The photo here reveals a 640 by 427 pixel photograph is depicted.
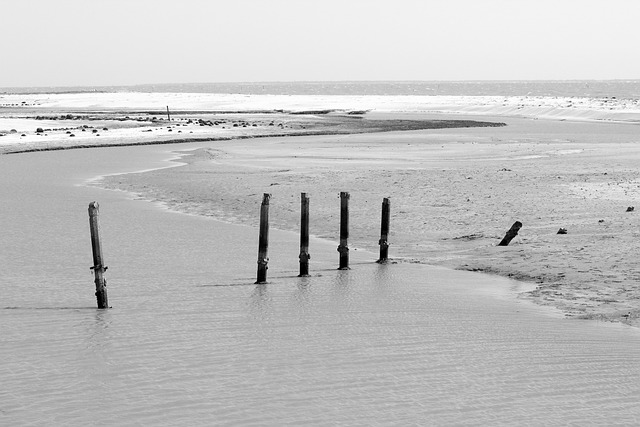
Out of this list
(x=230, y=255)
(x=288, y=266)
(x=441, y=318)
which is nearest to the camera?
(x=441, y=318)

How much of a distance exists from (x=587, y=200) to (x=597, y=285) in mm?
9722

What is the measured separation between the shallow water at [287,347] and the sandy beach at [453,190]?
1302 mm

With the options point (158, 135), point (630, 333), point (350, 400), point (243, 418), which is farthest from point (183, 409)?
point (158, 135)

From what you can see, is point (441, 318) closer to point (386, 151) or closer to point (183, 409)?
point (183, 409)

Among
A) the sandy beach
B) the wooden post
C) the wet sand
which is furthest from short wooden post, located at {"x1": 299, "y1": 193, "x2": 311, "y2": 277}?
the wooden post

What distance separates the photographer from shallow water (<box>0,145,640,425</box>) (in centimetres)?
1006

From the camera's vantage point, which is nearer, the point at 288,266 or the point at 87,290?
the point at 87,290

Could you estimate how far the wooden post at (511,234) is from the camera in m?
18.8

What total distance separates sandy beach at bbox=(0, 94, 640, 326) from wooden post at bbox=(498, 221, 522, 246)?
8.0 inches

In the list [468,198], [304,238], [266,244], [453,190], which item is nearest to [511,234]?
[304,238]

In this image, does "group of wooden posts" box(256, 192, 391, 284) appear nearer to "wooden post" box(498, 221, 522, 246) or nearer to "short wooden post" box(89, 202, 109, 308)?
"wooden post" box(498, 221, 522, 246)

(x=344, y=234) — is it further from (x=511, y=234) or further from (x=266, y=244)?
(x=511, y=234)

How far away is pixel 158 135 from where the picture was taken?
57.9 metres

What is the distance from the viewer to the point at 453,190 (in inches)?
1091
